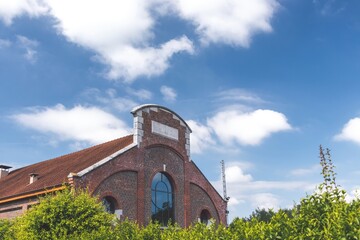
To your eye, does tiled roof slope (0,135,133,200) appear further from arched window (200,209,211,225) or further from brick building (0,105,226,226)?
arched window (200,209,211,225)

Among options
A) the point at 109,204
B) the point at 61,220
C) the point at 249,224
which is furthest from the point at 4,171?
the point at 249,224

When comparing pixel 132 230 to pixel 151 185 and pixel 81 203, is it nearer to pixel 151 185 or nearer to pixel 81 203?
pixel 81 203

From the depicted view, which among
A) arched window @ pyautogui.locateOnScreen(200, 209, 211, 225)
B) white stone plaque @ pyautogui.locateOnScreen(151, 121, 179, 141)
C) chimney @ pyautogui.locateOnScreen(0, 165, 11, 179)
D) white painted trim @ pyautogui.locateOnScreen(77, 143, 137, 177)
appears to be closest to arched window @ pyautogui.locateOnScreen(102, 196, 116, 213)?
white painted trim @ pyautogui.locateOnScreen(77, 143, 137, 177)

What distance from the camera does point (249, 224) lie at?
23.9 feet

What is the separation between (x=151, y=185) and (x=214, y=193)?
6.42 m

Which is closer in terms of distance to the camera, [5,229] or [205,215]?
[5,229]

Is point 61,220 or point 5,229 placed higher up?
point 5,229

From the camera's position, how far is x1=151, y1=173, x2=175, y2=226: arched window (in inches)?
959

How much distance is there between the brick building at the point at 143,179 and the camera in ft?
70.9

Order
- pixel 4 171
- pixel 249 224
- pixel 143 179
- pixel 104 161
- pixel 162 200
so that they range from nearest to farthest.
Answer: pixel 249 224, pixel 104 161, pixel 143 179, pixel 162 200, pixel 4 171

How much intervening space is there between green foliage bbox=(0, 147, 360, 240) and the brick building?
15.2 feet

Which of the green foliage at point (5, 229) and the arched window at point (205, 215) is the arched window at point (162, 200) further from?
the green foliage at point (5, 229)

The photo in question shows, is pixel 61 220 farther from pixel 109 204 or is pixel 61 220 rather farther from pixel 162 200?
pixel 162 200

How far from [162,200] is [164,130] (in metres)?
4.23
